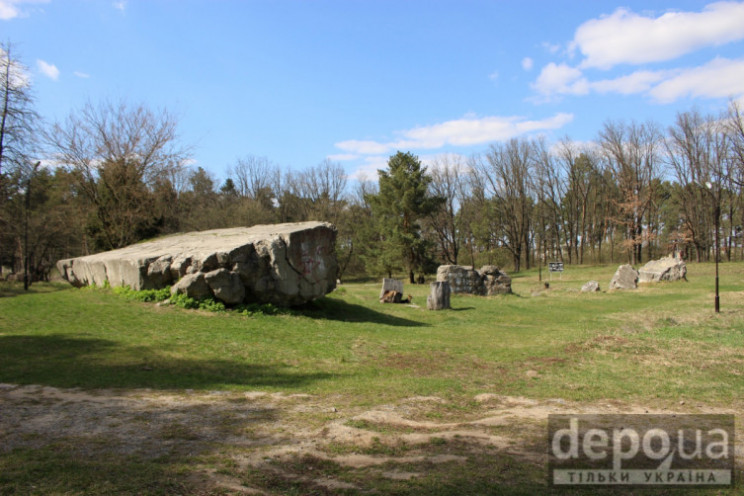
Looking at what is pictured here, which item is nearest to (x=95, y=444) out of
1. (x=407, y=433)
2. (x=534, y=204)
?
(x=407, y=433)

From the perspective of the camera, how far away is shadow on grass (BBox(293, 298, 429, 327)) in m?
14.2

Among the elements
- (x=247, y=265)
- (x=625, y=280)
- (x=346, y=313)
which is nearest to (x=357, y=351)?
(x=247, y=265)

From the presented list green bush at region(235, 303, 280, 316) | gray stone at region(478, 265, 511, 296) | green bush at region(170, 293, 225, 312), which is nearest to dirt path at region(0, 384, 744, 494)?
green bush at region(170, 293, 225, 312)

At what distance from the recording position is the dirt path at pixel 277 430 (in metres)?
4.04

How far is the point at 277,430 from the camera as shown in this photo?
16.5 feet

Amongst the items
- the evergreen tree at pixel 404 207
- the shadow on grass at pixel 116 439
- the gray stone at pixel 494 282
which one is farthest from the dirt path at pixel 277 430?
the evergreen tree at pixel 404 207

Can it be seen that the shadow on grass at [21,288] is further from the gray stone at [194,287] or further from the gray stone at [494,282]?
the gray stone at [494,282]

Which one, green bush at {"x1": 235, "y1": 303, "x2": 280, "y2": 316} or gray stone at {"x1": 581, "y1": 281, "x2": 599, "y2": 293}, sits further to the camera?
gray stone at {"x1": 581, "y1": 281, "x2": 599, "y2": 293}

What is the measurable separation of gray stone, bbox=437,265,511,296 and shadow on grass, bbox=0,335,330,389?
16.4 meters

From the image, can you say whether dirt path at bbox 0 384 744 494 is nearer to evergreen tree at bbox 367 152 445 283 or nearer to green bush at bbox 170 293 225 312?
green bush at bbox 170 293 225 312

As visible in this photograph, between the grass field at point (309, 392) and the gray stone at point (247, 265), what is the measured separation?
717 mm

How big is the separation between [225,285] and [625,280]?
23.0 meters

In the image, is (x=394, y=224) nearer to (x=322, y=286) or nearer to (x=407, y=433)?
(x=322, y=286)

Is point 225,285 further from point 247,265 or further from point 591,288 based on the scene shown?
point 591,288
